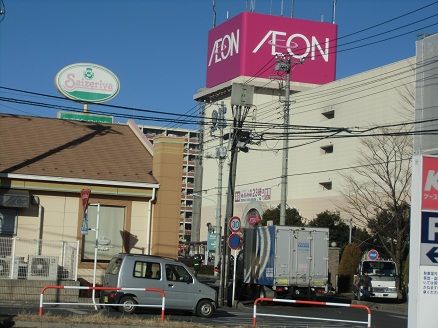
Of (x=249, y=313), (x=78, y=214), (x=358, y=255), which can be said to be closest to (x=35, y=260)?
(x=78, y=214)

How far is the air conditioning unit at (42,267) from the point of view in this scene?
24125mm

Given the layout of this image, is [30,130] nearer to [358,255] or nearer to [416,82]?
[358,255]

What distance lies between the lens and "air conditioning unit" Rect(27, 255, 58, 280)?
2412 cm

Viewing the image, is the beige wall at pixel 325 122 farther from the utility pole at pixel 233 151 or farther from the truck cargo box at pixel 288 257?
the utility pole at pixel 233 151

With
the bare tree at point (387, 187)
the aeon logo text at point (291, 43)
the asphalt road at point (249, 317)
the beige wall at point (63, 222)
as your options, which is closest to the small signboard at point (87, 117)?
the beige wall at point (63, 222)

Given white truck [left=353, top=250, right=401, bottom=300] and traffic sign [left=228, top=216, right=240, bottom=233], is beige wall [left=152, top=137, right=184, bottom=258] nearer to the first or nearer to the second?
traffic sign [left=228, top=216, right=240, bottom=233]

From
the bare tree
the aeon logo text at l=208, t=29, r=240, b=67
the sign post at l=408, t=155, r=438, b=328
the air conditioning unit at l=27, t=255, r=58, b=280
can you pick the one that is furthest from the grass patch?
the aeon logo text at l=208, t=29, r=240, b=67

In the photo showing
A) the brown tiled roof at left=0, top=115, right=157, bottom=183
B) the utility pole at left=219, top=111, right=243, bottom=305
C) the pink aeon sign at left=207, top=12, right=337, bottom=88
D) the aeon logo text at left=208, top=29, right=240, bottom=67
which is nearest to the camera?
the brown tiled roof at left=0, top=115, right=157, bottom=183

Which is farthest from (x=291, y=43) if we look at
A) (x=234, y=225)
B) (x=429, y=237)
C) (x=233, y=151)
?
(x=429, y=237)

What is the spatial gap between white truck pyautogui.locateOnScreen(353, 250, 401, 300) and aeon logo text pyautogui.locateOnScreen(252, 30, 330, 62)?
51.4m

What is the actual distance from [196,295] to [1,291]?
22.1 ft

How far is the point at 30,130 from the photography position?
30.0 metres

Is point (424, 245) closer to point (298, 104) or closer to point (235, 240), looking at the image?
point (235, 240)

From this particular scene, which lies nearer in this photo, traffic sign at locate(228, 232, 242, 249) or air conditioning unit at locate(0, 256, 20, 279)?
air conditioning unit at locate(0, 256, 20, 279)
